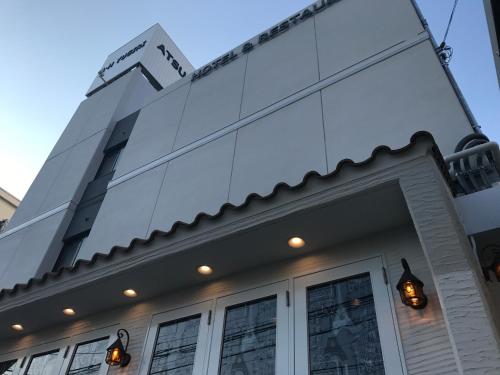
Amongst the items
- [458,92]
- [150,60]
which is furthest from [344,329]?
[150,60]

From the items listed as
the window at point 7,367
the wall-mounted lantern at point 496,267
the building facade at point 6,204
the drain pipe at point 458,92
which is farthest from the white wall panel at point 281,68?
the building facade at point 6,204

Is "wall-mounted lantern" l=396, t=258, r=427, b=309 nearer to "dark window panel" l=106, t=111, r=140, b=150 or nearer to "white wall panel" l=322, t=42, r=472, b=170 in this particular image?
"white wall panel" l=322, t=42, r=472, b=170

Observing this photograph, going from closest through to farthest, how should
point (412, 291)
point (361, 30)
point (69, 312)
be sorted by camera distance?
1. point (412, 291)
2. point (69, 312)
3. point (361, 30)

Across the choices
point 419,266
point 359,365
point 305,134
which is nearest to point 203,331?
point 359,365

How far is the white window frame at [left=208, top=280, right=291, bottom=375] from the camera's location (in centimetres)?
332

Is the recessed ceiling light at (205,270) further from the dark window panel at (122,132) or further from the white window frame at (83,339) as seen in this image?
the dark window panel at (122,132)

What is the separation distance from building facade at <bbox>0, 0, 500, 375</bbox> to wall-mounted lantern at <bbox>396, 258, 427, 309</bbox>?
0.02 m

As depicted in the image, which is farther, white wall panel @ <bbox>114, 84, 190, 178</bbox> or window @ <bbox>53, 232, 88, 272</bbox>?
window @ <bbox>53, 232, 88, 272</bbox>

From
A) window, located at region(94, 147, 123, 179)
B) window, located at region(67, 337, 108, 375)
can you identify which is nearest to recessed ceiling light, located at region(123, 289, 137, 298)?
window, located at region(67, 337, 108, 375)

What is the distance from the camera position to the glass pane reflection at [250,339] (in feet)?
11.3

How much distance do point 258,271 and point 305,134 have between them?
119 inches

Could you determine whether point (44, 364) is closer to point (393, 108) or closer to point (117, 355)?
point (117, 355)

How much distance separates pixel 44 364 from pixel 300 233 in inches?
150

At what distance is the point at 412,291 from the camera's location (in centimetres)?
288
